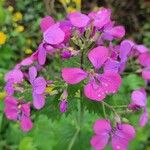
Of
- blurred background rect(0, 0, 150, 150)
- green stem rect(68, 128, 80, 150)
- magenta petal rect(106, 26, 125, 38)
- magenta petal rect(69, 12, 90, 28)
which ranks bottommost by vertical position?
blurred background rect(0, 0, 150, 150)

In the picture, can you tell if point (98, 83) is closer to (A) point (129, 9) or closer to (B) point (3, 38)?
(B) point (3, 38)

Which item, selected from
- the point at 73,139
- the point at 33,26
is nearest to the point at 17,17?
the point at 33,26

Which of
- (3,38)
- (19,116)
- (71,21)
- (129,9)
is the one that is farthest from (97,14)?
(129,9)

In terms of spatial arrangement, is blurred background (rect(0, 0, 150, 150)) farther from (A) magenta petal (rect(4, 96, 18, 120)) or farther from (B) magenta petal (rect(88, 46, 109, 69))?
(B) magenta petal (rect(88, 46, 109, 69))

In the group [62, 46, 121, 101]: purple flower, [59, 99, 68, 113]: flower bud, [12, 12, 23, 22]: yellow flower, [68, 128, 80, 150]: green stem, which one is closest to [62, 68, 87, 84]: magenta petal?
[62, 46, 121, 101]: purple flower

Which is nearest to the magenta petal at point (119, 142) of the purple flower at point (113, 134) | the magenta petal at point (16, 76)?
the purple flower at point (113, 134)

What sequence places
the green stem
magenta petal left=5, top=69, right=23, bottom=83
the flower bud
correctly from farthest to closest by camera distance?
the green stem < magenta petal left=5, top=69, right=23, bottom=83 < the flower bud
